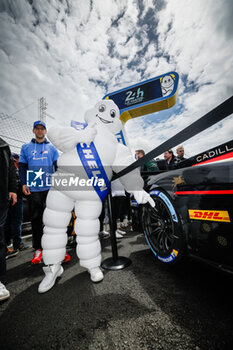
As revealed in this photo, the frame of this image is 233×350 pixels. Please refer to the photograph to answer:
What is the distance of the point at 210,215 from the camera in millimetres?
1008

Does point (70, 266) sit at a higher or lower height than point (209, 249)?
lower

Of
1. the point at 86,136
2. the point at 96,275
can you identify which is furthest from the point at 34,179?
the point at 96,275

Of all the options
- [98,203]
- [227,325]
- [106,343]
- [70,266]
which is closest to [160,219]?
[98,203]

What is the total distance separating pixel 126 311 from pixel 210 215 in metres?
0.85

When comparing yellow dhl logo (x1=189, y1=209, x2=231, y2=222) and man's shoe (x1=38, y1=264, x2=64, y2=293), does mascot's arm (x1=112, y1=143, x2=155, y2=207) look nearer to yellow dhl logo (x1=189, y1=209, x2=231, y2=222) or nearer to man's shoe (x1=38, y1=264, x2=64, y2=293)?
yellow dhl logo (x1=189, y1=209, x2=231, y2=222)

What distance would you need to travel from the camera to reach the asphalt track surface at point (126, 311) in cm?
82

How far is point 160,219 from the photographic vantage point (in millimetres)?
1560

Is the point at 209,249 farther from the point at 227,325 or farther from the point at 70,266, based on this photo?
the point at 70,266

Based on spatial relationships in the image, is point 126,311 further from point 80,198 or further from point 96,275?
point 80,198

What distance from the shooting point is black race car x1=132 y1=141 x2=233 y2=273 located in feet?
3.10

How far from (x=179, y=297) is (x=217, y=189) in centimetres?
84

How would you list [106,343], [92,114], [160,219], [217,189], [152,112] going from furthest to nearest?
[152,112] → [92,114] → [160,219] → [217,189] → [106,343]

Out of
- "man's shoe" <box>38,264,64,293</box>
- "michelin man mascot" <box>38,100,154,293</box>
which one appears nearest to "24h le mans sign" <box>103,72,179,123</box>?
"michelin man mascot" <box>38,100,154,293</box>

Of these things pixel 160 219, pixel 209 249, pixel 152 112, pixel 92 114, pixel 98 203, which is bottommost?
pixel 209 249
